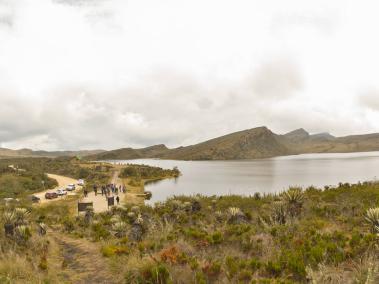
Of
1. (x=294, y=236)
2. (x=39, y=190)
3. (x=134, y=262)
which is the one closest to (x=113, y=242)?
(x=134, y=262)

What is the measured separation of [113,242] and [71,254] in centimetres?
142

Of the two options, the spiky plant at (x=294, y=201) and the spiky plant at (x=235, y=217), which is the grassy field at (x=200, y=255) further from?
the spiky plant at (x=294, y=201)

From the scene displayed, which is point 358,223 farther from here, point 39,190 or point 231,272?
point 39,190

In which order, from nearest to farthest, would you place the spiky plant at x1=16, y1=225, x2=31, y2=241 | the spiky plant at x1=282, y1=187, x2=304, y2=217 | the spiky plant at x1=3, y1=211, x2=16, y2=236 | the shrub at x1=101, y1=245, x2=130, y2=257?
the shrub at x1=101, y1=245, x2=130, y2=257 < the spiky plant at x1=16, y1=225, x2=31, y2=241 < the spiky plant at x1=3, y1=211, x2=16, y2=236 < the spiky plant at x1=282, y1=187, x2=304, y2=217

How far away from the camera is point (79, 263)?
9.01m

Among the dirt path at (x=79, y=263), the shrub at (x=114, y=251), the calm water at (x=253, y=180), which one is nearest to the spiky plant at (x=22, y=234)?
the dirt path at (x=79, y=263)

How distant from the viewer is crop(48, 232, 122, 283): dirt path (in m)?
7.51

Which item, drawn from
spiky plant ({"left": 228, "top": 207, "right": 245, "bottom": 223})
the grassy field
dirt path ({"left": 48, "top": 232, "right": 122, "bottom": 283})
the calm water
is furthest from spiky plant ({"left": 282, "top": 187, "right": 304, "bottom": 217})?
the calm water

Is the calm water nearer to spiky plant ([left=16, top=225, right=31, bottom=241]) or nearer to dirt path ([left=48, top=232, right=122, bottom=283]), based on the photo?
dirt path ([left=48, top=232, right=122, bottom=283])

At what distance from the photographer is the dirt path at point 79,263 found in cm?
751

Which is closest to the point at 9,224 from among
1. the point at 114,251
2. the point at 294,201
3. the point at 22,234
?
the point at 22,234

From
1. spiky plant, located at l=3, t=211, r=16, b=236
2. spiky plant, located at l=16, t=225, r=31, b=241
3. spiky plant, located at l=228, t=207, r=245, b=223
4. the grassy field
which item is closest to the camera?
the grassy field

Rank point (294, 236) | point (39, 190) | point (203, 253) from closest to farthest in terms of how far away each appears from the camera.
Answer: point (203, 253)
point (294, 236)
point (39, 190)

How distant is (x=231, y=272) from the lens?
→ 6.62m
